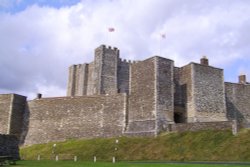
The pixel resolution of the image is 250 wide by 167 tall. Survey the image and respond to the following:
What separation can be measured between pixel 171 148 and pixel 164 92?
7.97m

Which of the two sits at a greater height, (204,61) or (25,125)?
(204,61)

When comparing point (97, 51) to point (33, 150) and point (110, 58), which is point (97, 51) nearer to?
point (110, 58)

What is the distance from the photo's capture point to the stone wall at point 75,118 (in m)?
39.9

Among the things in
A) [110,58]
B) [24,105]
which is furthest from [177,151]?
[110,58]

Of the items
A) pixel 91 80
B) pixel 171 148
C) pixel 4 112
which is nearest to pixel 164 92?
pixel 171 148

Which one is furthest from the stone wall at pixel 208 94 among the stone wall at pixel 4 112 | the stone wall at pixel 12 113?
the stone wall at pixel 4 112

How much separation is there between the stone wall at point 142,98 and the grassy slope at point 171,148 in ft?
6.80

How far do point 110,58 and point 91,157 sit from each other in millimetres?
33251

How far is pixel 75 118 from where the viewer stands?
42.8 metres

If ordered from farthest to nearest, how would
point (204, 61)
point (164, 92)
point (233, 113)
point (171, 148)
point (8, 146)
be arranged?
1. point (233, 113)
2. point (204, 61)
3. point (164, 92)
4. point (171, 148)
5. point (8, 146)

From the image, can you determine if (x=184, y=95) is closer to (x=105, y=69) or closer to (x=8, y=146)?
(x=8, y=146)

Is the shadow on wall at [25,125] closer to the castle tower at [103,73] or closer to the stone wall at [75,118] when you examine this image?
the stone wall at [75,118]

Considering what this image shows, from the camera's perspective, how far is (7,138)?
30.2 metres

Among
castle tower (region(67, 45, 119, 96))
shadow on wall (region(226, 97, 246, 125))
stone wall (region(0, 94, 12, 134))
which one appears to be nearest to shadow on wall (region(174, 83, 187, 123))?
shadow on wall (region(226, 97, 246, 125))
